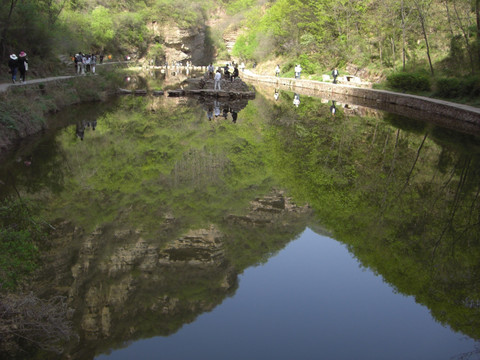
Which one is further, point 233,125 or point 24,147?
point 233,125

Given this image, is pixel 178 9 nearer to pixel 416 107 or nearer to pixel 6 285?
pixel 416 107

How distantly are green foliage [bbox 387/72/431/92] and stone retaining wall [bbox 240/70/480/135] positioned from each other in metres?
1.67

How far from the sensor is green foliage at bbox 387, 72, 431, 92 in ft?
94.6

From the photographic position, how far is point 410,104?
26828mm

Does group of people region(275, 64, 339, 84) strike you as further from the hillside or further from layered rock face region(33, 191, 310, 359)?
layered rock face region(33, 191, 310, 359)

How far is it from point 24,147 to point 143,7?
7714cm

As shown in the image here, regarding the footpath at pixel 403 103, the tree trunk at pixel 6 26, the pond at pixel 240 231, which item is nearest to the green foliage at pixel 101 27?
the footpath at pixel 403 103

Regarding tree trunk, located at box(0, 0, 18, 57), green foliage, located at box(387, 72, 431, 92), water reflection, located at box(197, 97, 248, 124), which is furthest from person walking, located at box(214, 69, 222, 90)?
tree trunk, located at box(0, 0, 18, 57)

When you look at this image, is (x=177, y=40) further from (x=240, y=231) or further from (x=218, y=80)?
(x=240, y=231)

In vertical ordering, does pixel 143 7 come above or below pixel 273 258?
above

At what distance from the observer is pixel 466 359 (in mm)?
5527

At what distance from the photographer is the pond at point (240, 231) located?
19.3ft

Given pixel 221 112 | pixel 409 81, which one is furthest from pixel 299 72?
pixel 221 112

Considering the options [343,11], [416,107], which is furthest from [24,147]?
[343,11]
